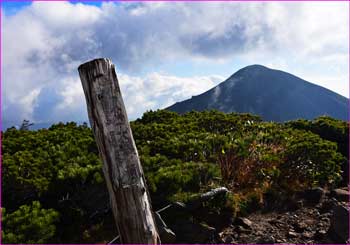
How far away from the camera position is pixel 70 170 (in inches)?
254

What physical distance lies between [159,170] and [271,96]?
16173 centimetres

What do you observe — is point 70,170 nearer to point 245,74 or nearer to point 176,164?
point 176,164

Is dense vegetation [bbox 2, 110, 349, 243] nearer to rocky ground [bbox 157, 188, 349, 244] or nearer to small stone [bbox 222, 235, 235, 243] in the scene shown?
rocky ground [bbox 157, 188, 349, 244]

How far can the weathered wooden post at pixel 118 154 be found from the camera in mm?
3023

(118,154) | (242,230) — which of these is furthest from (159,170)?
(118,154)

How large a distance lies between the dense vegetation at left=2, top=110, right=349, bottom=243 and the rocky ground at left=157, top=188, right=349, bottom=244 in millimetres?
286

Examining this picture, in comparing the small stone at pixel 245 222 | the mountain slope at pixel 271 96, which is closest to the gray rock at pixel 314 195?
the small stone at pixel 245 222

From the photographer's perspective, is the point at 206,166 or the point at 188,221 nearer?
the point at 188,221

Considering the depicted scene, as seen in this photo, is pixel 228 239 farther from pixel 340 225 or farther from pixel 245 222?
pixel 340 225

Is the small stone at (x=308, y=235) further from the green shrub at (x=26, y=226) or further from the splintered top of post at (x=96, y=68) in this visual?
the splintered top of post at (x=96, y=68)

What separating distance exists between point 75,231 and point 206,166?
2448 millimetres

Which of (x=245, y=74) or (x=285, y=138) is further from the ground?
(x=245, y=74)

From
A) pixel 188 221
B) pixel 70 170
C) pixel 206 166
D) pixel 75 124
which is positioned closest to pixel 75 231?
pixel 70 170

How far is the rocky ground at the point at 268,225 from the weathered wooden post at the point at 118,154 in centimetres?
244
